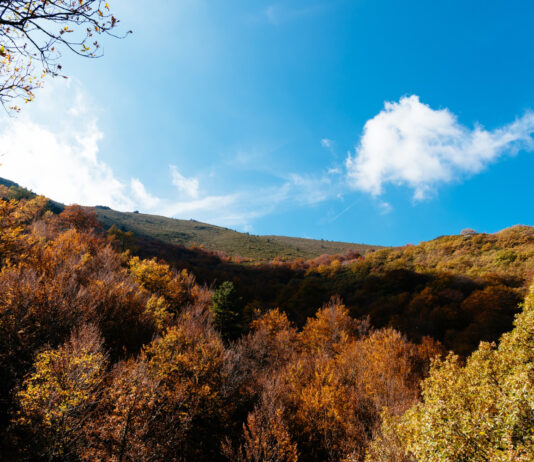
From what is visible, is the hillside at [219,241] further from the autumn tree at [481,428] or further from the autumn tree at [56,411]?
the autumn tree at [481,428]

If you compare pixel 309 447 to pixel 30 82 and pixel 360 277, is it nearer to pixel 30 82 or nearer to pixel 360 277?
pixel 30 82

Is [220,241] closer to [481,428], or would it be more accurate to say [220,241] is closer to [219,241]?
→ [219,241]

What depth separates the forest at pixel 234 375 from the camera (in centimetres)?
902

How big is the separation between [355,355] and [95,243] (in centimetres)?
4262

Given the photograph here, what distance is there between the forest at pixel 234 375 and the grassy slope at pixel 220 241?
59.7 metres

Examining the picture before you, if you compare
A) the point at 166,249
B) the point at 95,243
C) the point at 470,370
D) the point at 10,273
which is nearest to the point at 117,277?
the point at 10,273

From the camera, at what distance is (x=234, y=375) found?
17391mm

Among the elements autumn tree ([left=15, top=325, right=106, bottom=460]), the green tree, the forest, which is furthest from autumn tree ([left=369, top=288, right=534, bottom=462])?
the green tree

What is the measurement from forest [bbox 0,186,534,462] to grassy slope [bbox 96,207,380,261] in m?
59.7

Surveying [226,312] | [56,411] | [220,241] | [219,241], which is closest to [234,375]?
[56,411]

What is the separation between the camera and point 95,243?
3834 centimetres

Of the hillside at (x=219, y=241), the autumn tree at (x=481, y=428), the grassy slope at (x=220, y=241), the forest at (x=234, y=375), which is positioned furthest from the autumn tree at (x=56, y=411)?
the grassy slope at (x=220, y=241)

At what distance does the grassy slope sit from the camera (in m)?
96.6

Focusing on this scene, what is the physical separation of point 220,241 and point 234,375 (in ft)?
317
